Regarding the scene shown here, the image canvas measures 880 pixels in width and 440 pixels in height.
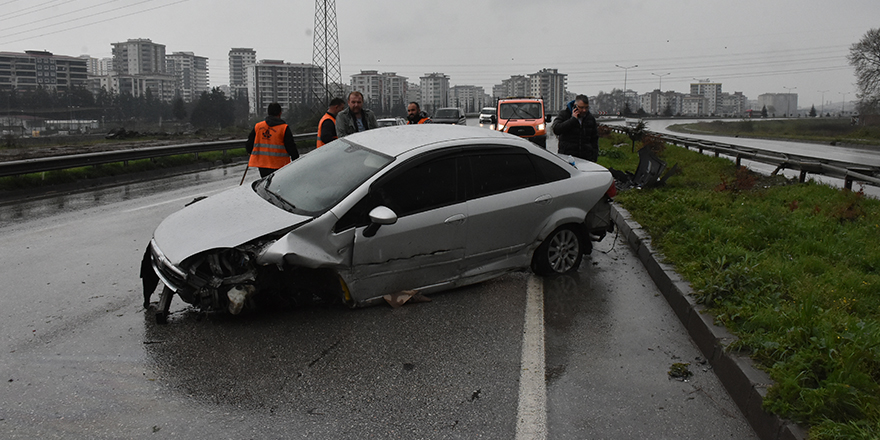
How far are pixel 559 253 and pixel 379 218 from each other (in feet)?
7.73

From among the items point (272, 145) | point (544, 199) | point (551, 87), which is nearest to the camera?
point (544, 199)

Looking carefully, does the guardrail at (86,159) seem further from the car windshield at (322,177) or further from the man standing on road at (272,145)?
the car windshield at (322,177)

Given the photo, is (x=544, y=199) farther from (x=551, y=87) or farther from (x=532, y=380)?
(x=551, y=87)

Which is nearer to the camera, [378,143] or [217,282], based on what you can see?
[217,282]

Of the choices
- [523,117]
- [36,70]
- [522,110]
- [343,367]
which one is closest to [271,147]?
[343,367]

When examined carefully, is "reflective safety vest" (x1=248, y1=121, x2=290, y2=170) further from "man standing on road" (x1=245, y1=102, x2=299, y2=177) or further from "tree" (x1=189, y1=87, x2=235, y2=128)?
"tree" (x1=189, y1=87, x2=235, y2=128)

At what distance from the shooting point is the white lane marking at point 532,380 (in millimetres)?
3453

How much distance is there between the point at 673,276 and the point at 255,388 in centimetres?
404

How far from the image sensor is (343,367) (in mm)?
4211

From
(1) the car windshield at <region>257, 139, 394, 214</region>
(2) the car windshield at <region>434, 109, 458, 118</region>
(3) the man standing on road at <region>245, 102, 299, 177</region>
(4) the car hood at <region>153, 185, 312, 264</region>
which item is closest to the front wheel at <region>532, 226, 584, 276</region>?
(1) the car windshield at <region>257, 139, 394, 214</region>

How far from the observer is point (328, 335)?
4.76m

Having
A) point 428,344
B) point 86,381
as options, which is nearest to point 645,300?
point 428,344

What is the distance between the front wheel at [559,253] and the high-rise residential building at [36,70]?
103 metres

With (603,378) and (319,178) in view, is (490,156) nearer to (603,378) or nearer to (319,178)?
(319,178)
